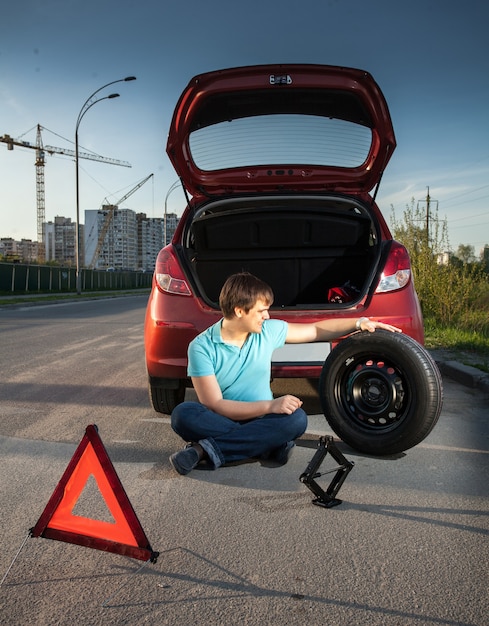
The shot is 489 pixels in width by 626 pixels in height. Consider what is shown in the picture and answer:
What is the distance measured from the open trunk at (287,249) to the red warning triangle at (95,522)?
9.25ft

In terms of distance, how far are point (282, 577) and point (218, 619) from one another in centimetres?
36

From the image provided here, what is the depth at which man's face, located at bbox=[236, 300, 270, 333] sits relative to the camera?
3457 millimetres

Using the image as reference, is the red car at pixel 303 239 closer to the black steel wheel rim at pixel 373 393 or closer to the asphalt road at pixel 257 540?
the black steel wheel rim at pixel 373 393

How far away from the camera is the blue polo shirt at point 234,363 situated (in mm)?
3562

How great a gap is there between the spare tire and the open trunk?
1.54m

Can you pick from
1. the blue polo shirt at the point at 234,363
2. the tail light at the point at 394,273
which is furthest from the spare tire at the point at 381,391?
the tail light at the point at 394,273

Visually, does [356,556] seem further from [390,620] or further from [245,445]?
[245,445]

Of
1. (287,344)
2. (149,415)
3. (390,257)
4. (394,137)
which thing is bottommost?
(149,415)

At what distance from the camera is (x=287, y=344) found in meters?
4.15

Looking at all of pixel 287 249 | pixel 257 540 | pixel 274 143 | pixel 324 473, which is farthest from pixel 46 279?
pixel 257 540

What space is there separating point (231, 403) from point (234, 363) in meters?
0.23

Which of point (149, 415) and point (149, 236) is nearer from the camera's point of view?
point (149, 415)

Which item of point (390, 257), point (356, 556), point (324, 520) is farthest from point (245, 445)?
point (390, 257)

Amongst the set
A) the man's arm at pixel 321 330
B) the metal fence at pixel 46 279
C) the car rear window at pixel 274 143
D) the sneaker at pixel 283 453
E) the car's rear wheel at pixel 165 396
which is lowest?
the metal fence at pixel 46 279
